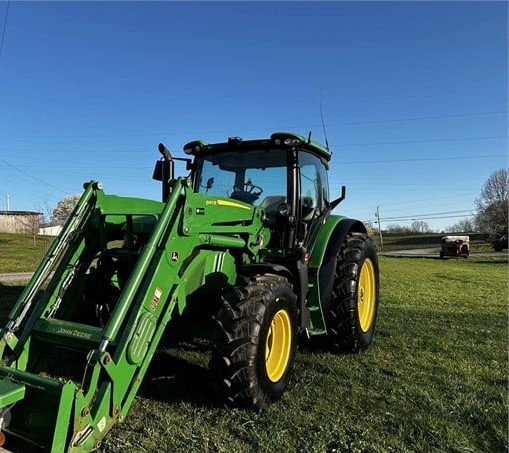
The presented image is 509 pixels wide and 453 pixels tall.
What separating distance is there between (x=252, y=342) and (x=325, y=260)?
1993 millimetres

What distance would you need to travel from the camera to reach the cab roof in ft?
17.8

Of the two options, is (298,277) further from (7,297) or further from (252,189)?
(7,297)

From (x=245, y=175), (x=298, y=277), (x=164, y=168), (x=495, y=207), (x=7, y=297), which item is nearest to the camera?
(x=298, y=277)

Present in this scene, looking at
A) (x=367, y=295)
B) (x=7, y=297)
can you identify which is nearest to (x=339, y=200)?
(x=367, y=295)

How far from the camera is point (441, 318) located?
27.9 feet

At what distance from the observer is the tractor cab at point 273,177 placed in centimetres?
540

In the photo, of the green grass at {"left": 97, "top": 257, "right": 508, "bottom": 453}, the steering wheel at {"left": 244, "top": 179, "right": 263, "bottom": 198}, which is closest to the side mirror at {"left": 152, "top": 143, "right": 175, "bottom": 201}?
the steering wheel at {"left": 244, "top": 179, "right": 263, "bottom": 198}

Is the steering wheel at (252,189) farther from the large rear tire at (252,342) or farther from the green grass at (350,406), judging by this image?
the green grass at (350,406)

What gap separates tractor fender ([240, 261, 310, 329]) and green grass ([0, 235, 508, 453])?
608 mm

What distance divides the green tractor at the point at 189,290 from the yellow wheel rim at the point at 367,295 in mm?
36

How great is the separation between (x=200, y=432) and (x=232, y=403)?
0.38 meters

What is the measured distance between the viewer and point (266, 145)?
5.58 meters

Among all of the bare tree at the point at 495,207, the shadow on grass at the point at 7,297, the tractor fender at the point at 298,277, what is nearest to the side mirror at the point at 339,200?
the tractor fender at the point at 298,277

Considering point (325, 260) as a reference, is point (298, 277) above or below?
below
